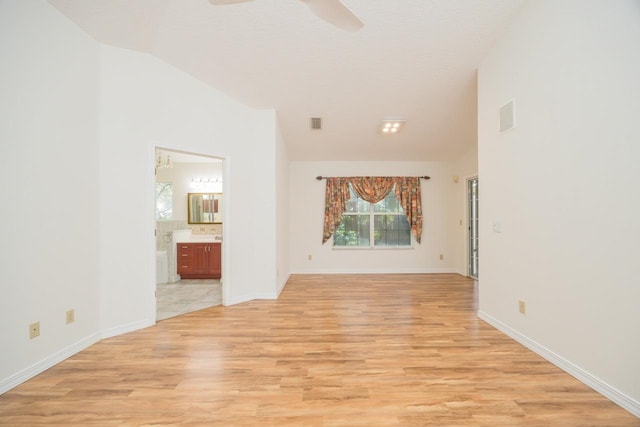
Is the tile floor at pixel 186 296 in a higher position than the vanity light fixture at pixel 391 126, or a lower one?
lower

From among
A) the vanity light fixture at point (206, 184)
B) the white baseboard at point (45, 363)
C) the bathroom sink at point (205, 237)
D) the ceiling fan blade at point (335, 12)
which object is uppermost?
the ceiling fan blade at point (335, 12)

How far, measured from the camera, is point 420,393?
1.79 m

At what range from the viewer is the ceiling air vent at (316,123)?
4.29 metres

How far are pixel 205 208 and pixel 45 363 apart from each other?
401cm

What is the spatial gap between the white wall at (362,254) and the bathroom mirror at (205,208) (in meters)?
1.58

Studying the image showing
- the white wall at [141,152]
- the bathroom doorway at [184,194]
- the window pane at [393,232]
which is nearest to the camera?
the white wall at [141,152]

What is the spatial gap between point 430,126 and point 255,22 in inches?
121

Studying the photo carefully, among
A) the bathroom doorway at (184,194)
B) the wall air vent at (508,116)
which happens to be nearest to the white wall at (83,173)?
the bathroom doorway at (184,194)

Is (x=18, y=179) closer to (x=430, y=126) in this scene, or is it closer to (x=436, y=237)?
(x=430, y=126)

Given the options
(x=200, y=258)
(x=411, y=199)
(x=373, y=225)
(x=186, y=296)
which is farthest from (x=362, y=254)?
(x=186, y=296)

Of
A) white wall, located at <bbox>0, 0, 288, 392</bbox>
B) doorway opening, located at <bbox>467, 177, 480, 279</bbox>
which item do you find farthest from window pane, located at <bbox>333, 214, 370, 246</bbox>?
white wall, located at <bbox>0, 0, 288, 392</bbox>

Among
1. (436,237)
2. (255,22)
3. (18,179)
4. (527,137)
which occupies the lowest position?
(436,237)

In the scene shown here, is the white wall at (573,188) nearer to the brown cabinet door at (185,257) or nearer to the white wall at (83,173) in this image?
the white wall at (83,173)

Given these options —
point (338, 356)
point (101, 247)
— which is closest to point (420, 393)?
point (338, 356)
